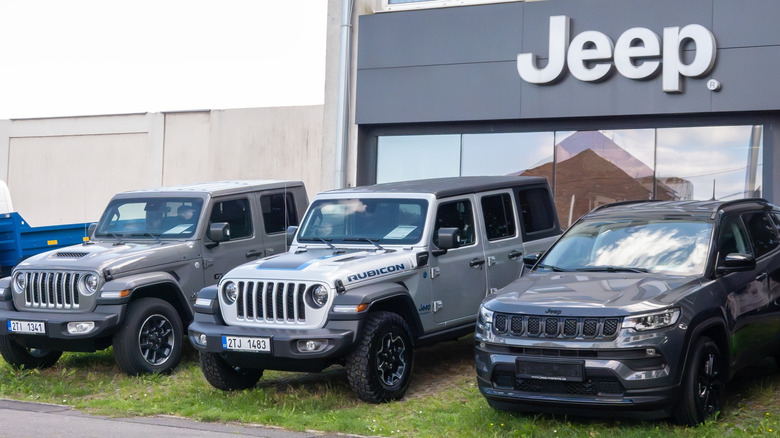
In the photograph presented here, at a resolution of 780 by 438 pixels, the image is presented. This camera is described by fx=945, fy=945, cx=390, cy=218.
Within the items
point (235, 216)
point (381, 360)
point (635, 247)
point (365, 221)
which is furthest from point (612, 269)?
point (235, 216)

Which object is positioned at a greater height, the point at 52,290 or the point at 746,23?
the point at 746,23

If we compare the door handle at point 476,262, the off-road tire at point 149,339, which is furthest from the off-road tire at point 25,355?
the door handle at point 476,262

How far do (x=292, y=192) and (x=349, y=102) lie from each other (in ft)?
20.8

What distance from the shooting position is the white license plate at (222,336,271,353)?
324 inches

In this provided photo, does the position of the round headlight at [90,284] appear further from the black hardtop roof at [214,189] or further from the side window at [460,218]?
the side window at [460,218]

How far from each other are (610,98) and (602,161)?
113cm

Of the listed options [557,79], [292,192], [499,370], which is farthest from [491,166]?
[499,370]

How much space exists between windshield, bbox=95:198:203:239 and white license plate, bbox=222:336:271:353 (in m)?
2.58

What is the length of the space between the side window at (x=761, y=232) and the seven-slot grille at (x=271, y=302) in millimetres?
3994

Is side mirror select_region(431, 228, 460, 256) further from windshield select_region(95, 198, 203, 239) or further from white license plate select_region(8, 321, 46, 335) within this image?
white license plate select_region(8, 321, 46, 335)

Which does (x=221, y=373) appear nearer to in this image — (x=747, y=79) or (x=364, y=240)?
(x=364, y=240)

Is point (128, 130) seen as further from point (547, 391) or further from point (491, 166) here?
point (547, 391)

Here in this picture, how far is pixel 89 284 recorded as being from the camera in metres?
9.84

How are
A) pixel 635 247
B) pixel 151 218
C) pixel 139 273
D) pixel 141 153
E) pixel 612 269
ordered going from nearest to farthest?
1. pixel 612 269
2. pixel 635 247
3. pixel 139 273
4. pixel 151 218
5. pixel 141 153
